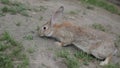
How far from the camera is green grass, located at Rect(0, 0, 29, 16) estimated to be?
305 inches

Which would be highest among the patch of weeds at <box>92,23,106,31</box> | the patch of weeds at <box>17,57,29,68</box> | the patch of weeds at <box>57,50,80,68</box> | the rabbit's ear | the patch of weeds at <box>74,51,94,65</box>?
the rabbit's ear

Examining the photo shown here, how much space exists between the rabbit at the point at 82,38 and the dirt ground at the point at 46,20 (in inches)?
6.8

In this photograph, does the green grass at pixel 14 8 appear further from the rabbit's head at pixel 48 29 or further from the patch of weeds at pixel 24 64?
the patch of weeds at pixel 24 64

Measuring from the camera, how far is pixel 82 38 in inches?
254

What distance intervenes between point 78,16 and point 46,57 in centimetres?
321

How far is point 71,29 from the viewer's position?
6.58 meters

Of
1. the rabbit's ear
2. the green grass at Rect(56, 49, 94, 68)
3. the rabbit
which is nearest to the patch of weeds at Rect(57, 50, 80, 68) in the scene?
the green grass at Rect(56, 49, 94, 68)

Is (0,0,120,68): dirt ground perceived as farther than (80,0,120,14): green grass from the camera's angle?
No

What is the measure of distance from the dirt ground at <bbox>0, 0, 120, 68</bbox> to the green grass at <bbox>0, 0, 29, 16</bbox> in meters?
0.17

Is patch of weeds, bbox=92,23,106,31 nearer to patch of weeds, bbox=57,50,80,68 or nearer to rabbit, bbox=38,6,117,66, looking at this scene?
rabbit, bbox=38,6,117,66

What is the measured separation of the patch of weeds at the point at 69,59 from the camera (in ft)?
19.2

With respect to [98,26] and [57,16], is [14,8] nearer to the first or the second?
[57,16]

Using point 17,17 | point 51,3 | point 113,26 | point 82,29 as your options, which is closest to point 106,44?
point 82,29

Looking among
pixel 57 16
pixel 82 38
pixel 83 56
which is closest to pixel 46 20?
pixel 57 16
